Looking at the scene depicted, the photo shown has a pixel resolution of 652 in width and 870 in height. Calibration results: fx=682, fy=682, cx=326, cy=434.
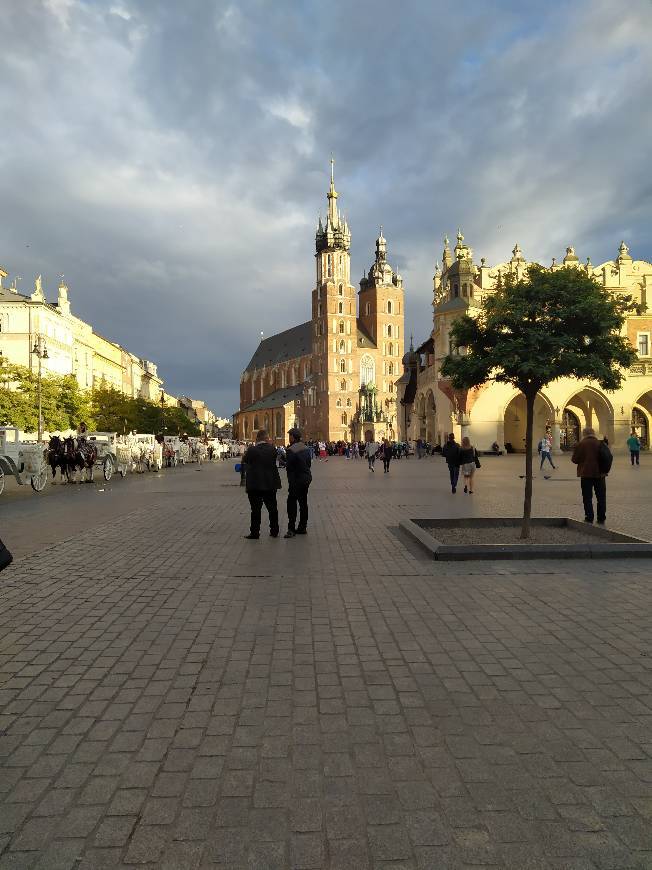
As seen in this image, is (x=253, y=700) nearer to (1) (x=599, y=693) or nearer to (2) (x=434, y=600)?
(1) (x=599, y=693)

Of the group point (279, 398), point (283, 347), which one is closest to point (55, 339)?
point (279, 398)

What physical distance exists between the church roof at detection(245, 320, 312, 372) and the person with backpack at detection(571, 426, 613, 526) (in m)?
128

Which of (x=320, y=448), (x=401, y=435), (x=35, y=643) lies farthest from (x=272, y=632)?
(x=401, y=435)

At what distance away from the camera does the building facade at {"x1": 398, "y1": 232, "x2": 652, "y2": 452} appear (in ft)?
157

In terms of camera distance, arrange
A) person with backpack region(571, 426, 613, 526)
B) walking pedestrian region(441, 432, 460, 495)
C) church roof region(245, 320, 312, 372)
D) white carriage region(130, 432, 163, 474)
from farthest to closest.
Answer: church roof region(245, 320, 312, 372) < white carriage region(130, 432, 163, 474) < walking pedestrian region(441, 432, 460, 495) < person with backpack region(571, 426, 613, 526)

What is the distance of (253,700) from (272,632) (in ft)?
4.70

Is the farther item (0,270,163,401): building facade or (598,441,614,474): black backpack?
(0,270,163,401): building facade

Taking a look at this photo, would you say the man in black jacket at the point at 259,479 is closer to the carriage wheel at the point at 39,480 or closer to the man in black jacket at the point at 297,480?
the man in black jacket at the point at 297,480

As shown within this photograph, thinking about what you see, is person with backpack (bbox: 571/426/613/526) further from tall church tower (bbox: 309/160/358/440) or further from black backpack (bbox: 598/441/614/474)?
tall church tower (bbox: 309/160/358/440)

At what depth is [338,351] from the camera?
404 feet

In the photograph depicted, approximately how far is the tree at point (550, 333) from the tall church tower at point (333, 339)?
10727 cm

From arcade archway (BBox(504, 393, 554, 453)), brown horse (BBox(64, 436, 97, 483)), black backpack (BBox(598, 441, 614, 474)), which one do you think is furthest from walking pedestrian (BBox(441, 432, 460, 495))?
arcade archway (BBox(504, 393, 554, 453))

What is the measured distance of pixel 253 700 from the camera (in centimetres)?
405

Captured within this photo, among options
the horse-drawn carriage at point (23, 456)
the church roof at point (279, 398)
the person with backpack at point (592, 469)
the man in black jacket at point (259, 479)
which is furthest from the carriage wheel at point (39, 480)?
the church roof at point (279, 398)
